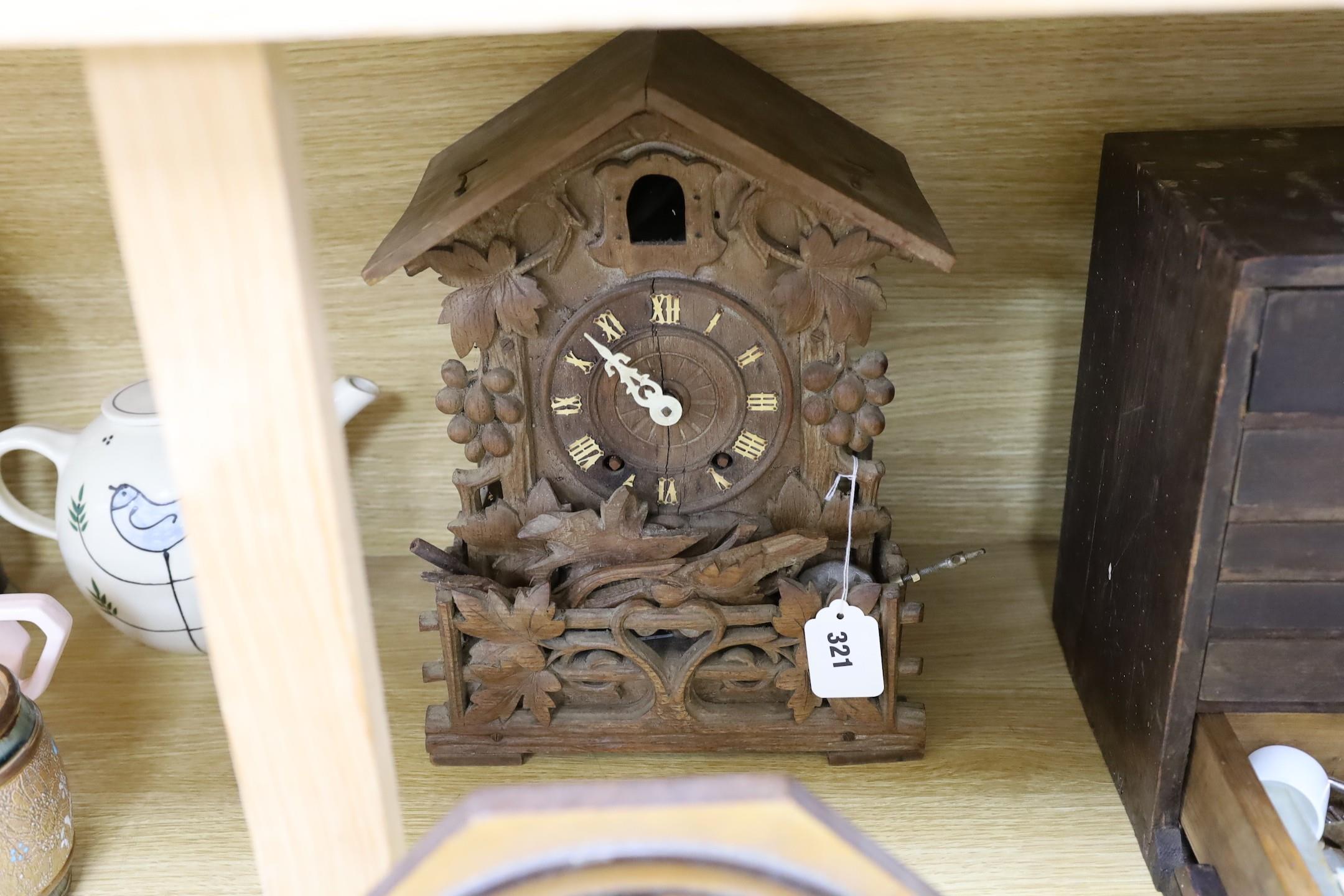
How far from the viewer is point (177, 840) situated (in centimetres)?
92

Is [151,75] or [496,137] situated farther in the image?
[496,137]

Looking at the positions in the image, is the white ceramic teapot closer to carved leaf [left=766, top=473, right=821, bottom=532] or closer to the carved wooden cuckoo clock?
the carved wooden cuckoo clock

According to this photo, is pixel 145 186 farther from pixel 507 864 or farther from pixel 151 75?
pixel 507 864

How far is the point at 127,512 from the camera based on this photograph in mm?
1007

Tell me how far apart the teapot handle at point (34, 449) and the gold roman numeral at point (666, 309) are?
22.2 inches

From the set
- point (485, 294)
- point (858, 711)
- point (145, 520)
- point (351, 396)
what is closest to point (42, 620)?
point (145, 520)

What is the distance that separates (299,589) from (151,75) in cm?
19

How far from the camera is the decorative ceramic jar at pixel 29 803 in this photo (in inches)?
31.1

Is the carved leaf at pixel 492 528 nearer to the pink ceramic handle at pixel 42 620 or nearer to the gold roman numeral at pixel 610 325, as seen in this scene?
the gold roman numeral at pixel 610 325

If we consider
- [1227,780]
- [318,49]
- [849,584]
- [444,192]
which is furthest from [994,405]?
[318,49]

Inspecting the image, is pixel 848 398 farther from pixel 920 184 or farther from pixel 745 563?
pixel 920 184

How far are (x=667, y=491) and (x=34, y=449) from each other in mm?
583

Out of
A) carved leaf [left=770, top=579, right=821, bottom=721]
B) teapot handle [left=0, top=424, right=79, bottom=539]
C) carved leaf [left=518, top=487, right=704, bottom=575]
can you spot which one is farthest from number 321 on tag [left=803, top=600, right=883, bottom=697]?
teapot handle [left=0, top=424, right=79, bottom=539]

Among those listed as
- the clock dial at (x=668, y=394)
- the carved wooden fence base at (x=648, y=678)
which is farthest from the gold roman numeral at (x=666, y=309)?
the carved wooden fence base at (x=648, y=678)
